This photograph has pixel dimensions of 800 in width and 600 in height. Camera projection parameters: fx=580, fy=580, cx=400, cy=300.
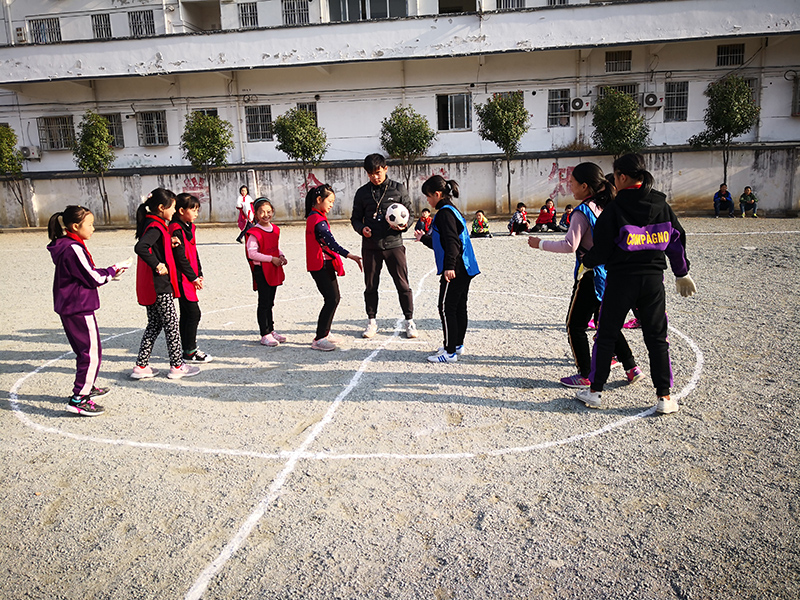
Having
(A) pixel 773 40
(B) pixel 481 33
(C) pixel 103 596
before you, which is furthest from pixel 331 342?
(A) pixel 773 40

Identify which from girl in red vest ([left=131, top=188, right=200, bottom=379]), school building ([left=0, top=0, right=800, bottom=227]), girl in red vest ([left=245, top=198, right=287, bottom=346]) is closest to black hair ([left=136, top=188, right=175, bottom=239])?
girl in red vest ([left=131, top=188, right=200, bottom=379])

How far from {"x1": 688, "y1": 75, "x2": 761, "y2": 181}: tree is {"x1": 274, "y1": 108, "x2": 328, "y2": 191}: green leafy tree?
15.1m

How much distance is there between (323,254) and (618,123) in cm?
1854

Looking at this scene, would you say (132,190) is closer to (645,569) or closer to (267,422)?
(267,422)

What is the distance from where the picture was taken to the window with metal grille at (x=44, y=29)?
1153 inches

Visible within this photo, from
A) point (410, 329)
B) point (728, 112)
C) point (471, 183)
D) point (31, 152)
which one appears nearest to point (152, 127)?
point (31, 152)

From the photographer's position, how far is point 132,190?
2583cm

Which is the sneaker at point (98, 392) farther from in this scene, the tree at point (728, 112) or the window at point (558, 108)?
the window at point (558, 108)

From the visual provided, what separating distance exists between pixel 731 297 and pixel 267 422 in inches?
277

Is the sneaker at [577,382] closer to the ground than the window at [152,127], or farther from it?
closer to the ground

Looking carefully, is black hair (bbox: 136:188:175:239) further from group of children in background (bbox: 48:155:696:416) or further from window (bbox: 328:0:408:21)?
window (bbox: 328:0:408:21)

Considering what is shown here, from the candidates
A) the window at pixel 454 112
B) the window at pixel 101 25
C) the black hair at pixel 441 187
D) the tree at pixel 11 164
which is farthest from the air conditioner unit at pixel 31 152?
the black hair at pixel 441 187

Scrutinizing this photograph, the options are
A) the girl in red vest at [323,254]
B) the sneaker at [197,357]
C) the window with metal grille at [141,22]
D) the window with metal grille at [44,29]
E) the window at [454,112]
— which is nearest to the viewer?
the sneaker at [197,357]

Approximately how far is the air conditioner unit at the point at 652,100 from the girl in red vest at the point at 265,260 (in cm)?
2230
